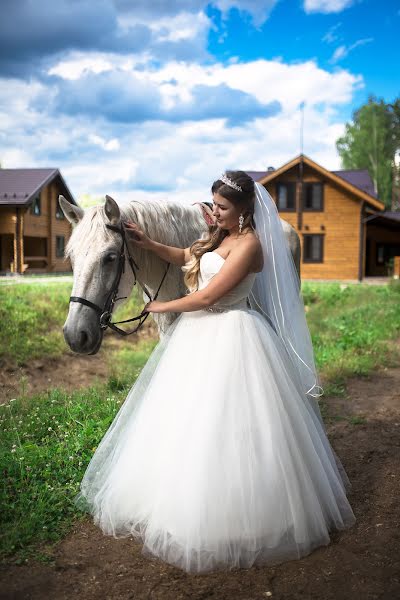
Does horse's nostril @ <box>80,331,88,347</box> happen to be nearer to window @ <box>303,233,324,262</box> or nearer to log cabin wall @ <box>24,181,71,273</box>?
window @ <box>303,233,324,262</box>

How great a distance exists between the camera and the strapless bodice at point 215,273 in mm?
3227

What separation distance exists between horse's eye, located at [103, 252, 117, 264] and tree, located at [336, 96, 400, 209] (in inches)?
1504

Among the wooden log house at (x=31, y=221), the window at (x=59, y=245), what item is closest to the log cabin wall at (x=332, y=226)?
the wooden log house at (x=31, y=221)

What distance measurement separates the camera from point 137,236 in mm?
3703

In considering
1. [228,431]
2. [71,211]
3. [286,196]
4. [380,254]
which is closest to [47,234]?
[286,196]

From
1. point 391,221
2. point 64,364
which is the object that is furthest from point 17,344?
point 391,221

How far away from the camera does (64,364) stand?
10086mm

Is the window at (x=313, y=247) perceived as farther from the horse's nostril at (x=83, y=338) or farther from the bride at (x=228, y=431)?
the horse's nostril at (x=83, y=338)

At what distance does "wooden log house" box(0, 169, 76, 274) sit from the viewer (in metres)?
24.4

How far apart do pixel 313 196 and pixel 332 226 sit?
1.75 meters

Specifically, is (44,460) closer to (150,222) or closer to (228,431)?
(228,431)

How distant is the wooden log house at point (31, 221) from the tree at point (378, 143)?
22.8m

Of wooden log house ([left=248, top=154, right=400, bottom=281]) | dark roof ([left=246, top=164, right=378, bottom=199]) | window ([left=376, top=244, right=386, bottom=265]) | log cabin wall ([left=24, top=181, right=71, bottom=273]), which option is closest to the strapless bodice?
wooden log house ([left=248, top=154, right=400, bottom=281])

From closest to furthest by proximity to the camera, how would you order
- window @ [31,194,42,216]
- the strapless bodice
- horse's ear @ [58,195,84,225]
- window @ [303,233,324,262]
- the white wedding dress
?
the white wedding dress, the strapless bodice, horse's ear @ [58,195,84,225], window @ [303,233,324,262], window @ [31,194,42,216]
